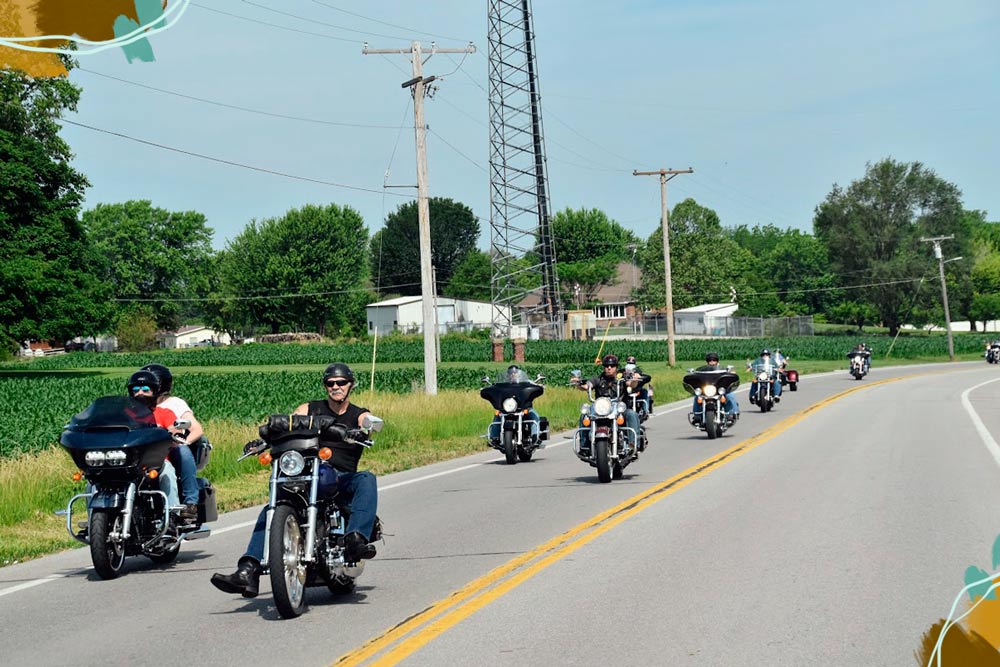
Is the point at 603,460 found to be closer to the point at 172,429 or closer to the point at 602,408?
the point at 602,408

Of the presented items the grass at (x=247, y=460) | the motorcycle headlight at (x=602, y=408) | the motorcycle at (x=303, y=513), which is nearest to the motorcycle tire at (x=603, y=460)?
the motorcycle headlight at (x=602, y=408)

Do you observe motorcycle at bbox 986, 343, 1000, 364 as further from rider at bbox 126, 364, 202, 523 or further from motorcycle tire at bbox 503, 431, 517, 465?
rider at bbox 126, 364, 202, 523

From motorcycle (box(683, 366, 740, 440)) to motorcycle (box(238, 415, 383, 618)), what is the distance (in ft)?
50.2

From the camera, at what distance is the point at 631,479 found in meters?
16.1

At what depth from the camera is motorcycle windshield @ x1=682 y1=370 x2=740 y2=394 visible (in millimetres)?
23203

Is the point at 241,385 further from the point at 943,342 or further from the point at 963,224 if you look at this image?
the point at 963,224

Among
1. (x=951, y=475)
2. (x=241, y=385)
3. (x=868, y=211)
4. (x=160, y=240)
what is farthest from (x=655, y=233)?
(x=951, y=475)

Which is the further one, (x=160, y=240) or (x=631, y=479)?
(x=160, y=240)

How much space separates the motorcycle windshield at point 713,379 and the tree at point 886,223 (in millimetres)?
95869

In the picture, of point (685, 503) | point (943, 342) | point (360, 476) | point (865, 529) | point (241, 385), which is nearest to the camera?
point (360, 476)

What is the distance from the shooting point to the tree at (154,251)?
128 meters

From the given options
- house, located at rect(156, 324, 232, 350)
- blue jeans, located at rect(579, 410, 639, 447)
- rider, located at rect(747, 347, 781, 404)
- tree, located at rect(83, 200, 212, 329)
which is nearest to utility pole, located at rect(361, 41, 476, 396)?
rider, located at rect(747, 347, 781, 404)

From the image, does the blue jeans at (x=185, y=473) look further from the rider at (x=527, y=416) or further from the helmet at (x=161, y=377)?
the rider at (x=527, y=416)

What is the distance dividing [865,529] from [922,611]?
11.8 feet
